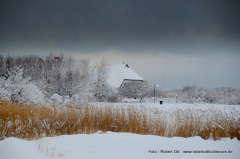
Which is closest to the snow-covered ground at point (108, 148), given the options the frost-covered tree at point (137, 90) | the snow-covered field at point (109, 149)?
the snow-covered field at point (109, 149)

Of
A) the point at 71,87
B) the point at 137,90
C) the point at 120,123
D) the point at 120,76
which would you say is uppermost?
the point at 120,76

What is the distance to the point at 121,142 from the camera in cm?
505

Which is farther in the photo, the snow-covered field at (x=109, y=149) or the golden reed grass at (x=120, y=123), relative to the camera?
the golden reed grass at (x=120, y=123)

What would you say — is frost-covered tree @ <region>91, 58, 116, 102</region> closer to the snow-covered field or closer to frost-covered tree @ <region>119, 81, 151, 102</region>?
frost-covered tree @ <region>119, 81, 151, 102</region>

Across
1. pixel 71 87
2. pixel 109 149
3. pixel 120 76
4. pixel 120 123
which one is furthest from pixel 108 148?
pixel 120 76

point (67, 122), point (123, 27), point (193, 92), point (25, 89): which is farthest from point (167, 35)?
point (193, 92)

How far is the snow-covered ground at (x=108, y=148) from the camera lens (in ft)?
12.5

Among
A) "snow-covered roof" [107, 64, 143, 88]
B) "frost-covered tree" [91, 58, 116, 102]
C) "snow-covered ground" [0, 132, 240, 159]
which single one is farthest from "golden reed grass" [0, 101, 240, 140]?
"snow-covered roof" [107, 64, 143, 88]

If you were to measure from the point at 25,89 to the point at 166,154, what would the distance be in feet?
30.2

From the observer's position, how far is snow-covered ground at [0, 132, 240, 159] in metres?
3.82

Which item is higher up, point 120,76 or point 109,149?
point 120,76

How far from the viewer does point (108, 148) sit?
4484 mm

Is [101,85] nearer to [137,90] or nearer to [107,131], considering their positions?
[137,90]

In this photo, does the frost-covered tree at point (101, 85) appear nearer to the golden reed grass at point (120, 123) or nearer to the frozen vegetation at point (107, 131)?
the frozen vegetation at point (107, 131)
